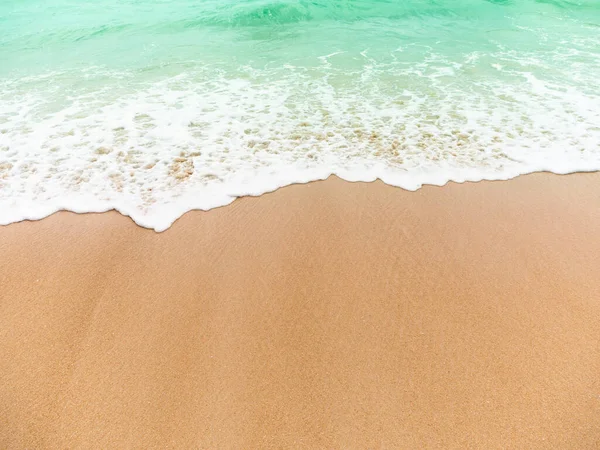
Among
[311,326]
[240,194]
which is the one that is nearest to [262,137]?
[240,194]

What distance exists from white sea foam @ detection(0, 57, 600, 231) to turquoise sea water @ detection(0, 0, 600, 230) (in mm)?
31

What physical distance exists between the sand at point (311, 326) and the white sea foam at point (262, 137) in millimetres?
546

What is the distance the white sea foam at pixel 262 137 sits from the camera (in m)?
4.65

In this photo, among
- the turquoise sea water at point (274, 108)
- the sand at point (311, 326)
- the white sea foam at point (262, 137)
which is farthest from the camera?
the turquoise sea water at point (274, 108)

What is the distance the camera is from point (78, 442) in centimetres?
235

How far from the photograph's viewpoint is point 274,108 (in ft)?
21.9

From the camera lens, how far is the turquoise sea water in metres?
4.82

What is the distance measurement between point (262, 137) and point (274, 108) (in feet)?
4.16

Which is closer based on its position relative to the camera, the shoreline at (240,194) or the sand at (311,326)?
the sand at (311,326)

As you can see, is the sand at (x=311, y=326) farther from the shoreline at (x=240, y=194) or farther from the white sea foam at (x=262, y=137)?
the white sea foam at (x=262, y=137)

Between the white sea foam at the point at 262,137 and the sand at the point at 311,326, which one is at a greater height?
the white sea foam at the point at 262,137

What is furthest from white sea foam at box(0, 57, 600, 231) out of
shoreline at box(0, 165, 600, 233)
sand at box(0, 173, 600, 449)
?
sand at box(0, 173, 600, 449)

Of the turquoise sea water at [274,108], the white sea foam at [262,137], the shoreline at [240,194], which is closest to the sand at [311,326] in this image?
the shoreline at [240,194]

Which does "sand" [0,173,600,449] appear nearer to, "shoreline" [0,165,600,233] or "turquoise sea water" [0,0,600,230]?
"shoreline" [0,165,600,233]
